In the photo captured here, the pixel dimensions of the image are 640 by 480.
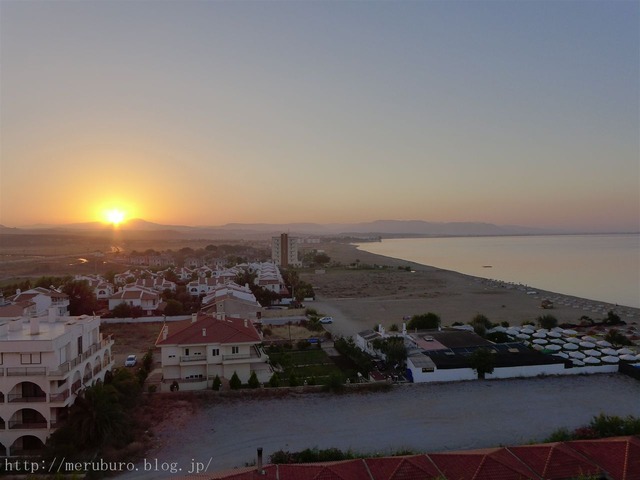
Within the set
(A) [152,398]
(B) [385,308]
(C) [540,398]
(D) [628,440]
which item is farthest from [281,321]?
(D) [628,440]

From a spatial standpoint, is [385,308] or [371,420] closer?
[371,420]

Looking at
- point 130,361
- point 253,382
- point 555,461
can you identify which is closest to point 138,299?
point 130,361

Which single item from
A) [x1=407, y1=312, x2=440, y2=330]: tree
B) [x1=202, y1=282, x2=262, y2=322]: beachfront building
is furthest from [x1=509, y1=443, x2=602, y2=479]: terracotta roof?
[x1=202, y1=282, x2=262, y2=322]: beachfront building

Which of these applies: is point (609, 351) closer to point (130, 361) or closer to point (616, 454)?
point (616, 454)

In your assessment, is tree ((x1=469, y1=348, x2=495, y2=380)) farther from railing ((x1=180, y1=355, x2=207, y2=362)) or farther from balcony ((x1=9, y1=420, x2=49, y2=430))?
balcony ((x1=9, y1=420, x2=49, y2=430))

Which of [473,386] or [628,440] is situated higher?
[628,440]

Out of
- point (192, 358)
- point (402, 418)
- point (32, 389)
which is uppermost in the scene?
point (32, 389)

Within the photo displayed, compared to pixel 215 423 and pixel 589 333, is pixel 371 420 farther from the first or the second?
A: pixel 589 333
